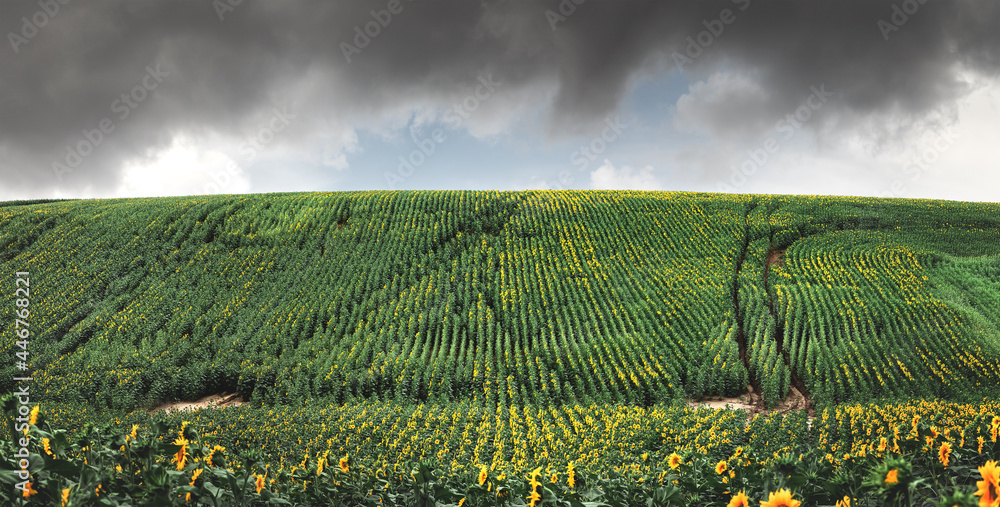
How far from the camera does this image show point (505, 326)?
2133 cm

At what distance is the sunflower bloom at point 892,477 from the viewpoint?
2.07m

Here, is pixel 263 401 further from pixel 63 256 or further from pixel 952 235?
pixel 952 235

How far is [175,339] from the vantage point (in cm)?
1970

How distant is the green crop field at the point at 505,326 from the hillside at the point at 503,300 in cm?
13

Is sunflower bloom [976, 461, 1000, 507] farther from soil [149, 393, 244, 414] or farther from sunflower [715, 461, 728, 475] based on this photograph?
soil [149, 393, 244, 414]

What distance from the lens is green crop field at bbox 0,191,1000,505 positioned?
1234 centimetres

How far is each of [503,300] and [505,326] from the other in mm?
2231

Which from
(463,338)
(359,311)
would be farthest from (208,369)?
(463,338)

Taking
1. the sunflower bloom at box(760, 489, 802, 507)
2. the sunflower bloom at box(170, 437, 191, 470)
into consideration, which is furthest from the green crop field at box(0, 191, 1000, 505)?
the sunflower bloom at box(170, 437, 191, 470)

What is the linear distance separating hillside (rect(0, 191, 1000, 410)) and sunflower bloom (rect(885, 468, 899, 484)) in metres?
14.5

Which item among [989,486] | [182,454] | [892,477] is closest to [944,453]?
[989,486]

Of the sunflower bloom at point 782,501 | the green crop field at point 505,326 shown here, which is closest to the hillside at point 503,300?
the green crop field at point 505,326

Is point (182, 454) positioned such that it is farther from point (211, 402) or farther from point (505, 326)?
point (505, 326)

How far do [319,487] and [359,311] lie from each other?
64.9 ft
